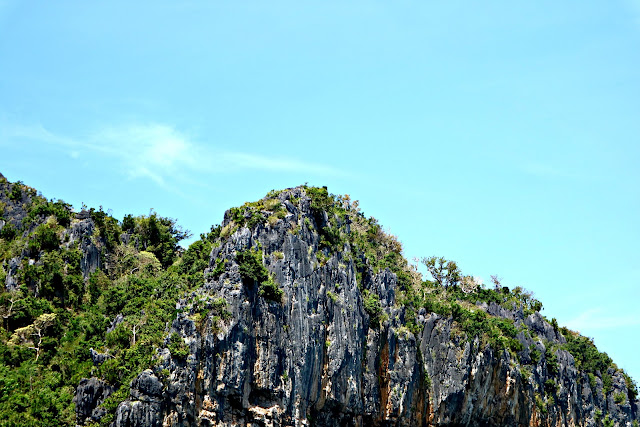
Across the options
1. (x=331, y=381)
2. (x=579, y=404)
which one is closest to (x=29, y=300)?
(x=331, y=381)

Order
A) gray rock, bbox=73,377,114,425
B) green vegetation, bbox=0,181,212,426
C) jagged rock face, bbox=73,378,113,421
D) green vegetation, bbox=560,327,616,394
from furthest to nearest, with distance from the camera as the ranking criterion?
1. green vegetation, bbox=560,327,616,394
2. green vegetation, bbox=0,181,212,426
3. jagged rock face, bbox=73,378,113,421
4. gray rock, bbox=73,377,114,425

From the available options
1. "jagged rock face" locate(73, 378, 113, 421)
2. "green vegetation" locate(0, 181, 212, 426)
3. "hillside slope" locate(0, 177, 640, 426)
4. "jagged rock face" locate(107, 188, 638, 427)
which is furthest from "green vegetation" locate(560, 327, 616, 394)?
"jagged rock face" locate(73, 378, 113, 421)

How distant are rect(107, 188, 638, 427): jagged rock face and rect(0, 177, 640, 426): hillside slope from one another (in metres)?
0.08

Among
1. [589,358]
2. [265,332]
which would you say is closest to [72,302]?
[265,332]

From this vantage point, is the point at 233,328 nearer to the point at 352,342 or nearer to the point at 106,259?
the point at 352,342

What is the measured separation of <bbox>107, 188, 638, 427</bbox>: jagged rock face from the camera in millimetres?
44438

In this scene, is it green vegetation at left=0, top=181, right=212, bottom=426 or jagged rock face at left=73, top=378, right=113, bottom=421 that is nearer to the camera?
jagged rock face at left=73, top=378, right=113, bottom=421

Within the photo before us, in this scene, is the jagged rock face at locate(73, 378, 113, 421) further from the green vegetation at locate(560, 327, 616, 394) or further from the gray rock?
the green vegetation at locate(560, 327, 616, 394)

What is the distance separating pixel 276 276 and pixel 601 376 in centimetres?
3258

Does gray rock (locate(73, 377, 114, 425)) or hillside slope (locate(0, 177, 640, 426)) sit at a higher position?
hillside slope (locate(0, 177, 640, 426))

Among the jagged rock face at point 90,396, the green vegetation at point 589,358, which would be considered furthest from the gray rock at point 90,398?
the green vegetation at point 589,358

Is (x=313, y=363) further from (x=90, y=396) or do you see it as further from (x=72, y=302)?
Answer: (x=72, y=302)

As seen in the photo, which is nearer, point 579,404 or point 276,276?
Result: point 276,276

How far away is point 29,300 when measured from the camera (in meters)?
52.8
